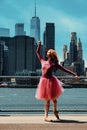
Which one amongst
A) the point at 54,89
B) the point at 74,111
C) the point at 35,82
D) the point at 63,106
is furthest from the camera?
the point at 35,82

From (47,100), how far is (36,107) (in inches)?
115

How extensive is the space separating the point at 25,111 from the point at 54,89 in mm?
2068

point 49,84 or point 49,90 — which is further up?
point 49,84

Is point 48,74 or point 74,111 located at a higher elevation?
point 48,74

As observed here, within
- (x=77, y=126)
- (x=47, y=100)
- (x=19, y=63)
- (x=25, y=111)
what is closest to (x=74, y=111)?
(x=25, y=111)

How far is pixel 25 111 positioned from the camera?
9.89 meters

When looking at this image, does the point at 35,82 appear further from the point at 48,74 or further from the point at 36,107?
the point at 48,74

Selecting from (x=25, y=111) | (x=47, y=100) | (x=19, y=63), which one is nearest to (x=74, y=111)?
(x=25, y=111)

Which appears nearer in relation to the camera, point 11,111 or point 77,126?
point 77,126

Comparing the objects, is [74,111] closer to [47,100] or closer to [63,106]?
[63,106]

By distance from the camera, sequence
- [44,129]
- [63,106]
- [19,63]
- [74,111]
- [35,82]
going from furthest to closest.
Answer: [19,63]
[35,82]
[63,106]
[74,111]
[44,129]

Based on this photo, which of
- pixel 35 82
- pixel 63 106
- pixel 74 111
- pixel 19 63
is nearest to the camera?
pixel 74 111

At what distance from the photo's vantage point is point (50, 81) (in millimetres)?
8023

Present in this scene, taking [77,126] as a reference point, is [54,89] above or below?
above
